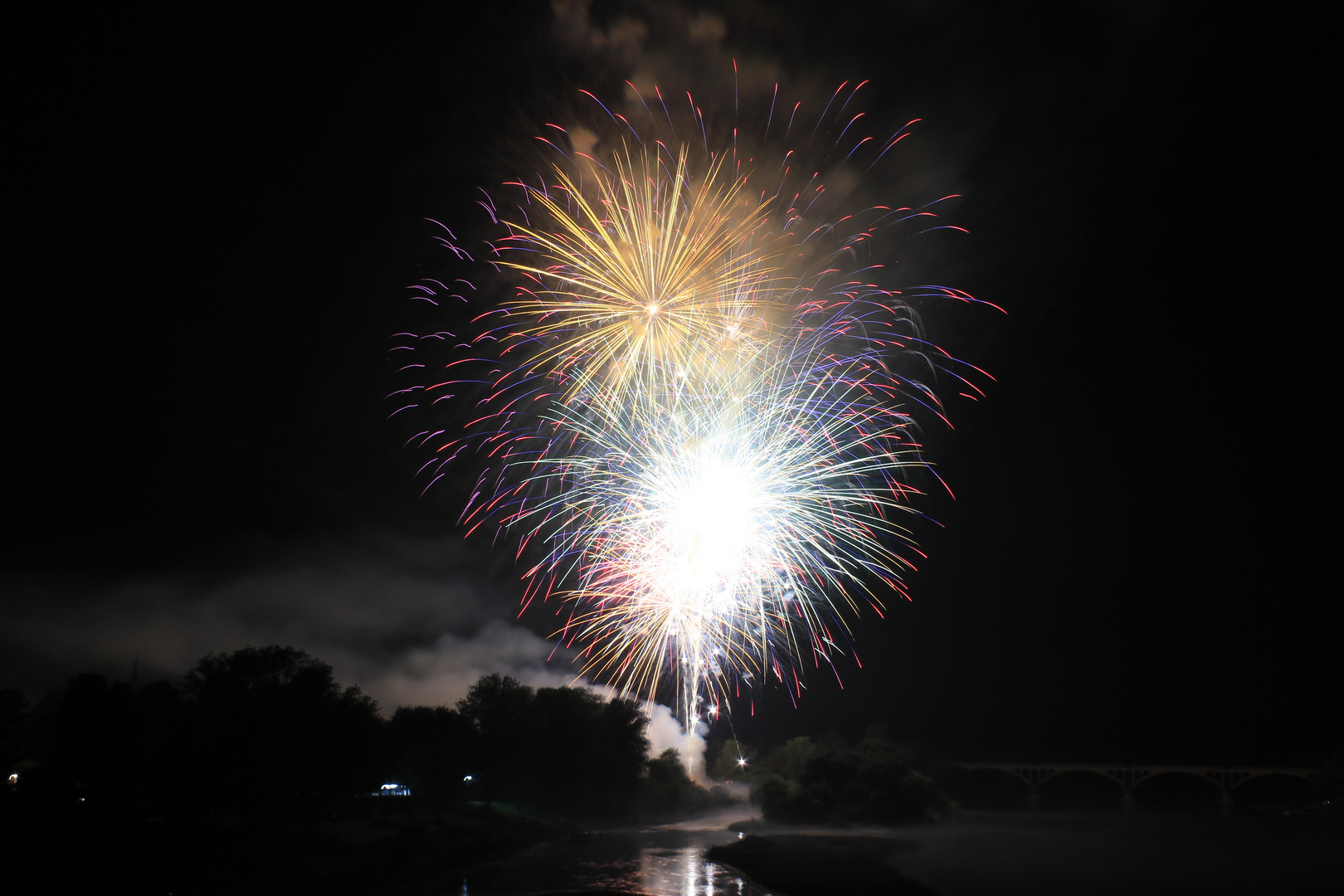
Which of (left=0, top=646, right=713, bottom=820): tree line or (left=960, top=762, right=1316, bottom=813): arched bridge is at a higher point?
(left=0, top=646, right=713, bottom=820): tree line

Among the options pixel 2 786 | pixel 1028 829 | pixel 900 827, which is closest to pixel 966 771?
pixel 1028 829

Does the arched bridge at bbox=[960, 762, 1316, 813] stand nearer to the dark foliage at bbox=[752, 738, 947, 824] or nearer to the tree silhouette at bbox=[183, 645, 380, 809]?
the dark foliage at bbox=[752, 738, 947, 824]

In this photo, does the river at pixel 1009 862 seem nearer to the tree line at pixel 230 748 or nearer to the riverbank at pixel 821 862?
the riverbank at pixel 821 862

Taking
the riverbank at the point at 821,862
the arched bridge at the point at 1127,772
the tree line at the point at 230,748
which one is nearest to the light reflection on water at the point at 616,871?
the riverbank at the point at 821,862

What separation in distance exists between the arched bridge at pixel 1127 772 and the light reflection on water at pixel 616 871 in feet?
217

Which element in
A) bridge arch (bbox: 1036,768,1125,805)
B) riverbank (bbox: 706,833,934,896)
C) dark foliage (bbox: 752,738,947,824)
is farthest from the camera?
bridge arch (bbox: 1036,768,1125,805)

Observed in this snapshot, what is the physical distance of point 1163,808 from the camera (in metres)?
107

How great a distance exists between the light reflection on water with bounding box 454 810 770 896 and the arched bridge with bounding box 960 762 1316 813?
6622cm

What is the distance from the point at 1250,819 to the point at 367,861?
100577 millimetres

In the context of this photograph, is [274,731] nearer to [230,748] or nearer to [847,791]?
[230,748]

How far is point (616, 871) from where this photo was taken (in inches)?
1695

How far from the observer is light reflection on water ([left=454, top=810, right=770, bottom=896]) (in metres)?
36.9

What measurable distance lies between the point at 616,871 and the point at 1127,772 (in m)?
97.8

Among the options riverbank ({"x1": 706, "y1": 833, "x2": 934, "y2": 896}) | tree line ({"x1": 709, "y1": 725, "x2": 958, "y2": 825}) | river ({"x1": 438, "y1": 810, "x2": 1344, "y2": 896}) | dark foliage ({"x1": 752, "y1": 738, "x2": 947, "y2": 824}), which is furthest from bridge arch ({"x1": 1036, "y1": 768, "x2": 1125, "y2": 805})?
riverbank ({"x1": 706, "y1": 833, "x2": 934, "y2": 896})
